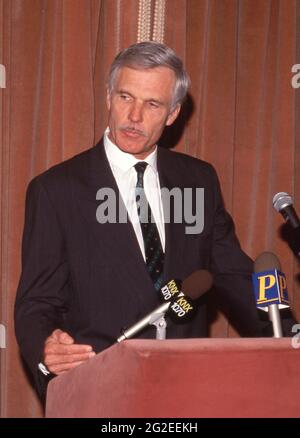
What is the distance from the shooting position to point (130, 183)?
2693 mm

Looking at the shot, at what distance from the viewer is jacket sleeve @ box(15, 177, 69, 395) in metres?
2.30

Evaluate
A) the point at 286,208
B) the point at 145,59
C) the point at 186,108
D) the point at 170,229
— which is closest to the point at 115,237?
the point at 170,229

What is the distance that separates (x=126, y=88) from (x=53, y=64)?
0.67 metres

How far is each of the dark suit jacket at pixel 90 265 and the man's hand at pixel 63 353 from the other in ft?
0.89

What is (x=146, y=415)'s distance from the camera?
1.46 meters

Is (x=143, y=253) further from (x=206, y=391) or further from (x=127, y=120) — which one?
(x=206, y=391)

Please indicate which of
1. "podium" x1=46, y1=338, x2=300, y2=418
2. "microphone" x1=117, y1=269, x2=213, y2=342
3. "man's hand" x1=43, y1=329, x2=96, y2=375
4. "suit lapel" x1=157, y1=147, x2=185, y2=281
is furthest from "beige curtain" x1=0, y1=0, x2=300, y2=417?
"podium" x1=46, y1=338, x2=300, y2=418

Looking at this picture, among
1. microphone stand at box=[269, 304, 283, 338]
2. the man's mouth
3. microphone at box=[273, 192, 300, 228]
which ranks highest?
the man's mouth

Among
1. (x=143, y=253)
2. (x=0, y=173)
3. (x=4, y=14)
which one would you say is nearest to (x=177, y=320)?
(x=143, y=253)

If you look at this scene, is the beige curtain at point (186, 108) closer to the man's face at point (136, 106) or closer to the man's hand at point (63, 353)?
the man's face at point (136, 106)

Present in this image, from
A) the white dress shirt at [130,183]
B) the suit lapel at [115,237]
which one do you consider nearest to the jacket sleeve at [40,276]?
the suit lapel at [115,237]

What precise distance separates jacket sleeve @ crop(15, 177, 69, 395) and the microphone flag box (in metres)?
0.64

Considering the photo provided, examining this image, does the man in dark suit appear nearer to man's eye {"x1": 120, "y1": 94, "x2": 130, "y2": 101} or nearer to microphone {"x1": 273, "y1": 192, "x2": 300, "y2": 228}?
man's eye {"x1": 120, "y1": 94, "x2": 130, "y2": 101}

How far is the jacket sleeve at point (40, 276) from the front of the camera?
230cm
